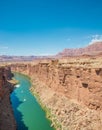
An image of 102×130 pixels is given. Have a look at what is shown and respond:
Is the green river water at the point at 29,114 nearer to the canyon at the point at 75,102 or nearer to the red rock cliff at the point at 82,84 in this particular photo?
the canyon at the point at 75,102

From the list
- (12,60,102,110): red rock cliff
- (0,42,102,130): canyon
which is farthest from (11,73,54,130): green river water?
(12,60,102,110): red rock cliff

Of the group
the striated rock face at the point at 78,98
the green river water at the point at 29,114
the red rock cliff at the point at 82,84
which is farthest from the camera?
the green river water at the point at 29,114

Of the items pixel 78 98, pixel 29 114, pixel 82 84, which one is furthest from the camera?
pixel 29 114

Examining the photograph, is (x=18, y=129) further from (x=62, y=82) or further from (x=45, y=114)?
(x=62, y=82)

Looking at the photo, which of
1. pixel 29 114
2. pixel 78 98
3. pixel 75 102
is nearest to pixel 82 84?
pixel 78 98

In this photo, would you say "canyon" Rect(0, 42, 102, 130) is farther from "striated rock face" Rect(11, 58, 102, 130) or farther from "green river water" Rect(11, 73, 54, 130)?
"green river water" Rect(11, 73, 54, 130)

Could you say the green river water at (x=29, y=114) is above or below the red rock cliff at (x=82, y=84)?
below

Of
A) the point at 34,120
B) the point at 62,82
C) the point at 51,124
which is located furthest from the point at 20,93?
the point at 51,124

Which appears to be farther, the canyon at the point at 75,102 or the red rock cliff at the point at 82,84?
the red rock cliff at the point at 82,84

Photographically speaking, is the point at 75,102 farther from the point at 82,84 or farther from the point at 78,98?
the point at 82,84

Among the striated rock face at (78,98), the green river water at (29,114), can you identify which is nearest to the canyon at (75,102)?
the striated rock face at (78,98)

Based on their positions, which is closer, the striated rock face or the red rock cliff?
the striated rock face
